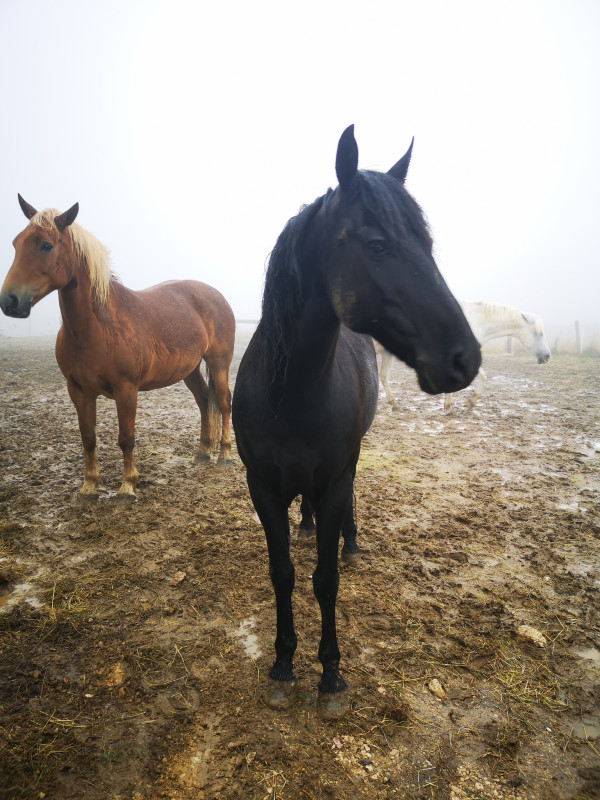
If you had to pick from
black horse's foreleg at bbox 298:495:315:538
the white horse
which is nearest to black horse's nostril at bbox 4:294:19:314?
black horse's foreleg at bbox 298:495:315:538

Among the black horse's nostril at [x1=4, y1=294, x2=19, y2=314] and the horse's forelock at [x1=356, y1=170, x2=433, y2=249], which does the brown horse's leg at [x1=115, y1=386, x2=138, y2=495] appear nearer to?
the black horse's nostril at [x1=4, y1=294, x2=19, y2=314]

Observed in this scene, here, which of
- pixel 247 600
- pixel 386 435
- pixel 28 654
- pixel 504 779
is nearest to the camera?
pixel 504 779

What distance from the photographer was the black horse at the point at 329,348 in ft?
4.62

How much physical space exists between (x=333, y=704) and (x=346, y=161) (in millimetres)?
2360

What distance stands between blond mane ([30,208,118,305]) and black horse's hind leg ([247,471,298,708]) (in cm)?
267

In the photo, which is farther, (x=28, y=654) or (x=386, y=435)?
(x=386, y=435)

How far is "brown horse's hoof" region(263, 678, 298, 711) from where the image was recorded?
1.92m

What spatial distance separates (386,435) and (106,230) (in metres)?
192

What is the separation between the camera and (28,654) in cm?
217

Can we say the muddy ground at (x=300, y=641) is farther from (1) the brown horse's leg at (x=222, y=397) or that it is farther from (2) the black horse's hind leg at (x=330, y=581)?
(1) the brown horse's leg at (x=222, y=397)

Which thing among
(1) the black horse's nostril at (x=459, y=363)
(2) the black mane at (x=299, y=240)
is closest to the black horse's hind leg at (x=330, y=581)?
(2) the black mane at (x=299, y=240)

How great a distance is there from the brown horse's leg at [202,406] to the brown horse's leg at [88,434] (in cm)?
126

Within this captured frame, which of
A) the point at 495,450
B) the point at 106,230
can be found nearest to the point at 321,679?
the point at 495,450

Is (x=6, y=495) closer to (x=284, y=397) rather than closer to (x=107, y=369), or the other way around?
(x=107, y=369)
